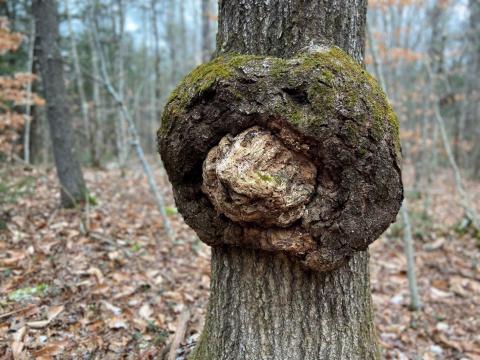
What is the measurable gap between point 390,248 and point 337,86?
6.30 meters

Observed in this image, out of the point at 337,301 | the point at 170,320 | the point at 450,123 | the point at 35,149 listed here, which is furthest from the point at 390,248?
the point at 450,123

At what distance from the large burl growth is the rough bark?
0.36 feet

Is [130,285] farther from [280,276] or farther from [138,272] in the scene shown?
[280,276]

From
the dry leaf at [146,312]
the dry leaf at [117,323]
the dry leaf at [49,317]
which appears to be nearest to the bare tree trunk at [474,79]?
the dry leaf at [146,312]

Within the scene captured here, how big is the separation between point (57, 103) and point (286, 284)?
5771 millimetres

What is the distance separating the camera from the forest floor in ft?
9.75

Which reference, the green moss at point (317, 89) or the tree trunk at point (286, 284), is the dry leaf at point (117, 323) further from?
the green moss at point (317, 89)

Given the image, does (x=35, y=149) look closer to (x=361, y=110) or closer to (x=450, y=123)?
(x=361, y=110)

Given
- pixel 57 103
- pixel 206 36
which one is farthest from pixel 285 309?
pixel 206 36

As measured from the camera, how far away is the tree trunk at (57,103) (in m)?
6.07

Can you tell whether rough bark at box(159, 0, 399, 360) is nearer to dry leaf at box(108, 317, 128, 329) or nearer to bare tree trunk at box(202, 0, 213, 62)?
dry leaf at box(108, 317, 128, 329)

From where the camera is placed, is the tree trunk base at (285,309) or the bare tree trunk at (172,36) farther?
the bare tree trunk at (172,36)

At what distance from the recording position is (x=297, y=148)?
5.44 ft

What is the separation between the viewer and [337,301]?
2.03 meters
